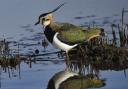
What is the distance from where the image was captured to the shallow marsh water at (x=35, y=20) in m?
10.7

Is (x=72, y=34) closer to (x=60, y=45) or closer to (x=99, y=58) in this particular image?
(x=60, y=45)

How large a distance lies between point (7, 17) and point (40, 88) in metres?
5.39

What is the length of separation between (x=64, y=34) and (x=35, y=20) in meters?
3.36

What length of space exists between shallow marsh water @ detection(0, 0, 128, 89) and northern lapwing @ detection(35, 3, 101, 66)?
0.38 m

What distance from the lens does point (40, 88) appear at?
32.6ft

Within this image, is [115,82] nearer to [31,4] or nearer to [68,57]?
[68,57]

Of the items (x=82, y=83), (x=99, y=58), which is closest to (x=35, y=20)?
(x=99, y=58)

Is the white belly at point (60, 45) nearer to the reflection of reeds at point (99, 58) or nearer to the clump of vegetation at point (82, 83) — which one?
the reflection of reeds at point (99, 58)

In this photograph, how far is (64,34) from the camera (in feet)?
37.6

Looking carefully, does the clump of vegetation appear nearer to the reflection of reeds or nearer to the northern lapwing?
the reflection of reeds

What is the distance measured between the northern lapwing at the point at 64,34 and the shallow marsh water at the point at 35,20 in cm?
38

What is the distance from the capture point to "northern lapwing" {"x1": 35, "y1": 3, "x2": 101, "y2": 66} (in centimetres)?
1138

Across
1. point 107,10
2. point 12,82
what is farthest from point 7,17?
point 12,82

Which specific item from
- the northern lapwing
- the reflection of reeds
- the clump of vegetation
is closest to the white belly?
the northern lapwing
